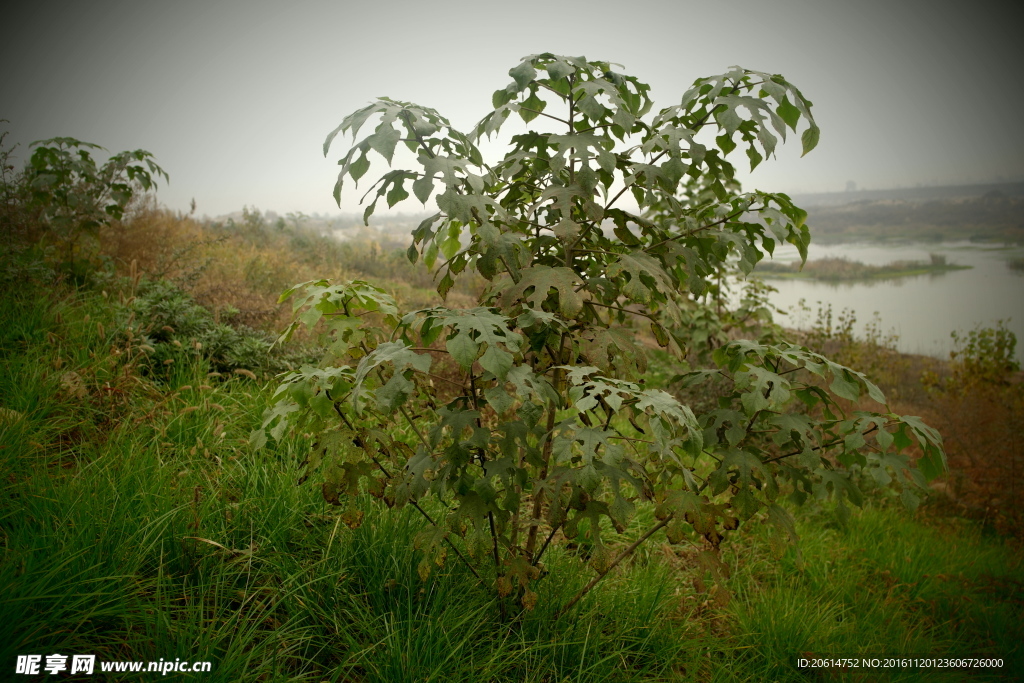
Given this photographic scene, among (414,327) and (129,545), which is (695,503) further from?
(129,545)

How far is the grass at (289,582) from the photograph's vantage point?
1301mm

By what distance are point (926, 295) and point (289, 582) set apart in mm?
6340

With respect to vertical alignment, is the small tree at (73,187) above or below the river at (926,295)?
above

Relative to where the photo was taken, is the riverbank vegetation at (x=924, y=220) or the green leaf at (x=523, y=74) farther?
the riverbank vegetation at (x=924, y=220)

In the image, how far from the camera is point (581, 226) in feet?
4.50

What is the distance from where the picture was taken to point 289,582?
1.51 m

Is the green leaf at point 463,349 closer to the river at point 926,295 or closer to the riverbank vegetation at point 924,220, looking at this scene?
the river at point 926,295

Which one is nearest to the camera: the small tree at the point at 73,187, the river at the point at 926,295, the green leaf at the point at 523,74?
the green leaf at the point at 523,74

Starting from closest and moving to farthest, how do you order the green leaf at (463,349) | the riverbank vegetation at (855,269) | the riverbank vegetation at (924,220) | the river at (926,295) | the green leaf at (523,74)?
the green leaf at (463,349)
the green leaf at (523,74)
the river at (926,295)
the riverbank vegetation at (924,220)
the riverbank vegetation at (855,269)

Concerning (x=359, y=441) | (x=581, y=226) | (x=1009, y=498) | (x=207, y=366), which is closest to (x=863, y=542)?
(x=1009, y=498)

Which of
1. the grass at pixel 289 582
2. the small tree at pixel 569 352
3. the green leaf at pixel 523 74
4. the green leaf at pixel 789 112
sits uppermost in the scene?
the green leaf at pixel 523 74

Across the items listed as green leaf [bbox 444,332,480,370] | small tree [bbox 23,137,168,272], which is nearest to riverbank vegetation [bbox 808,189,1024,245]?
green leaf [bbox 444,332,480,370]

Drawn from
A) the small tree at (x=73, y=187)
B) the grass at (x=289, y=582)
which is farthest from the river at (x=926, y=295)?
the small tree at (x=73, y=187)

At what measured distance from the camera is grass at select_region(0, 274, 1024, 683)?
1.30 meters
